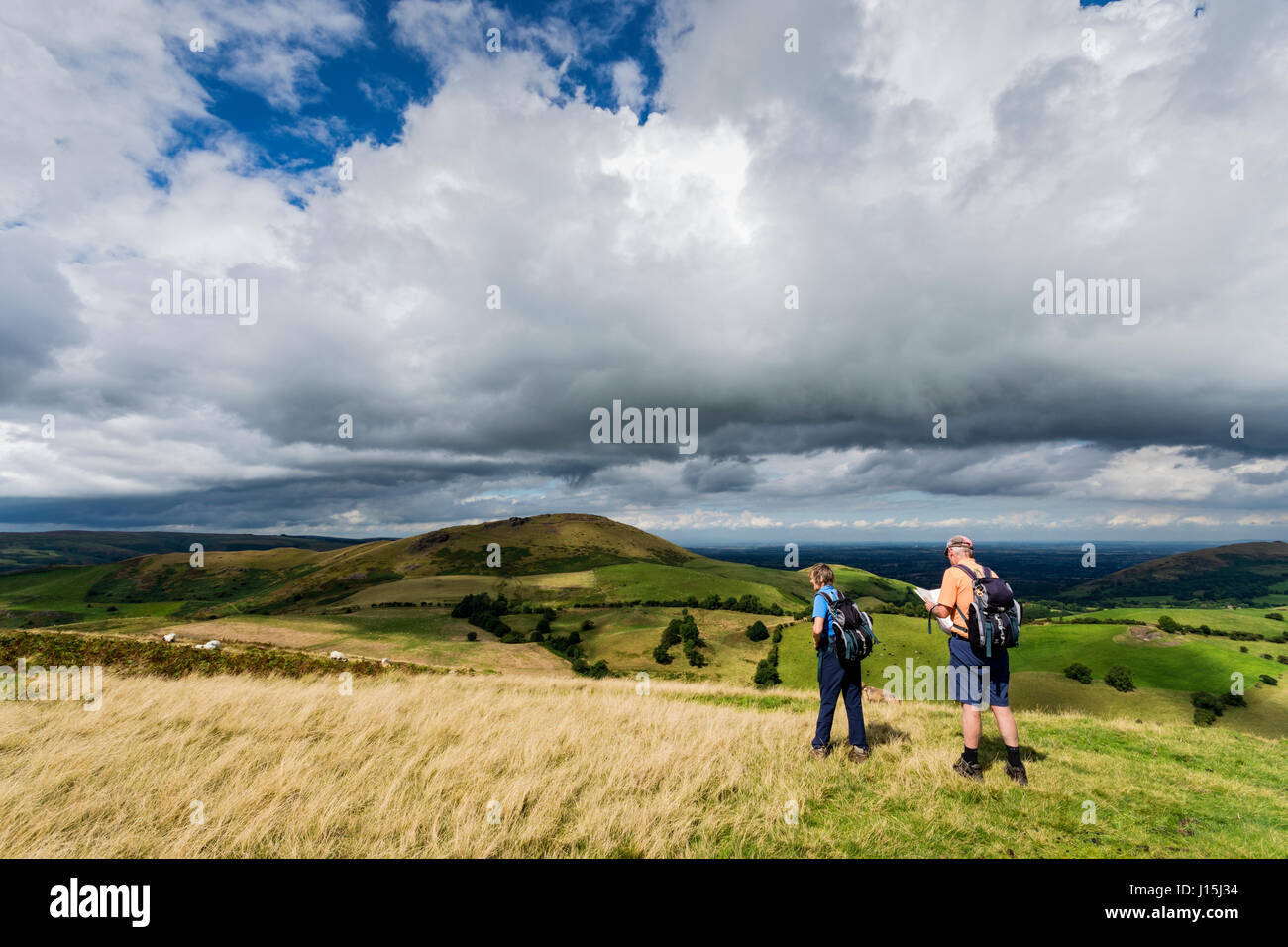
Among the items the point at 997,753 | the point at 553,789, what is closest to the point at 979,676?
the point at 997,753

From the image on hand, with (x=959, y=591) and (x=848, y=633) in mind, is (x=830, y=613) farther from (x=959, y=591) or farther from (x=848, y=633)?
(x=959, y=591)

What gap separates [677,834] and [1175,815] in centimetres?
699

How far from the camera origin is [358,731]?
8.22 meters

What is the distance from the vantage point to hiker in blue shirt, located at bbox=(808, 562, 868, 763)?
7855 millimetres

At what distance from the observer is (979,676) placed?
7430 mm

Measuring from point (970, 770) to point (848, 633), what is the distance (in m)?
2.55

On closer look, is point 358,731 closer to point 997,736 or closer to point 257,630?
point 997,736

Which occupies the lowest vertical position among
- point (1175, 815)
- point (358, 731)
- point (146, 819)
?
point (1175, 815)

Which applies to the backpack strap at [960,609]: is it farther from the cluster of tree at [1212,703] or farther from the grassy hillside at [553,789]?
the cluster of tree at [1212,703]

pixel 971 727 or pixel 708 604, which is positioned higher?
pixel 971 727

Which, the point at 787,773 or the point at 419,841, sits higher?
the point at 419,841
